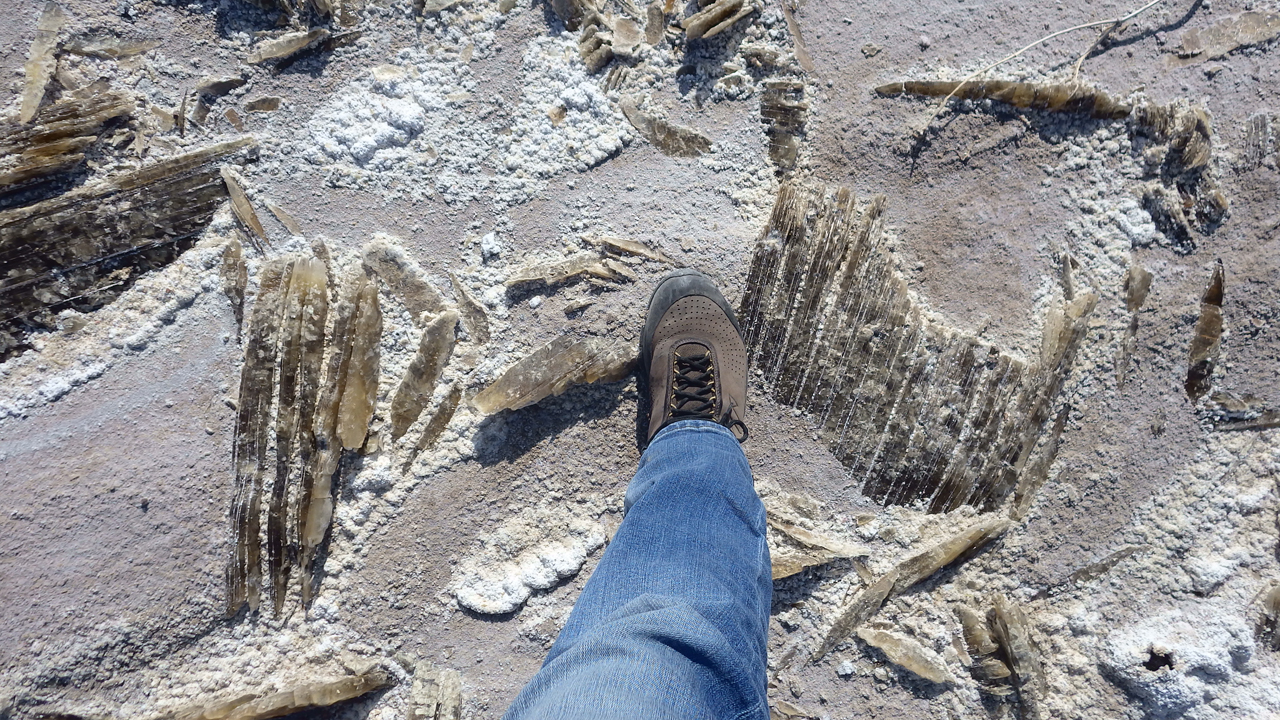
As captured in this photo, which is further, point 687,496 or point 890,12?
point 890,12

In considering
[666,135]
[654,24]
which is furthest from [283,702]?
[654,24]

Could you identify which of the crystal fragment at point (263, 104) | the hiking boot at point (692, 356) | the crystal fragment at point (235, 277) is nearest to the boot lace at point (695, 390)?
the hiking boot at point (692, 356)

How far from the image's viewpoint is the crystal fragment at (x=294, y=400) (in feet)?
6.72

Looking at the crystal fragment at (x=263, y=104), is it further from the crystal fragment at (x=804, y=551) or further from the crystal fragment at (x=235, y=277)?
the crystal fragment at (x=804, y=551)

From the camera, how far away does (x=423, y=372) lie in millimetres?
2107

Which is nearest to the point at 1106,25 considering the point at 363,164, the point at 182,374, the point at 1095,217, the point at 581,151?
the point at 1095,217

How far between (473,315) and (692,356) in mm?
801

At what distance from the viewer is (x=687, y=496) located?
193cm

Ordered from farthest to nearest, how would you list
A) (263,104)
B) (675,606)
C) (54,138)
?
(263,104)
(54,138)
(675,606)

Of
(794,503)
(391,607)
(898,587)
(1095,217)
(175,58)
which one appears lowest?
(391,607)

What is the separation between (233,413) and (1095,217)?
9.99 ft

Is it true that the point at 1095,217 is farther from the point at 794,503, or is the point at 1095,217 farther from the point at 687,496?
the point at 687,496

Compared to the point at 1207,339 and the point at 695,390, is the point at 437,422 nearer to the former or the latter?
the point at 695,390

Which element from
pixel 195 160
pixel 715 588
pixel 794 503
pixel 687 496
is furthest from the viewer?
pixel 794 503
